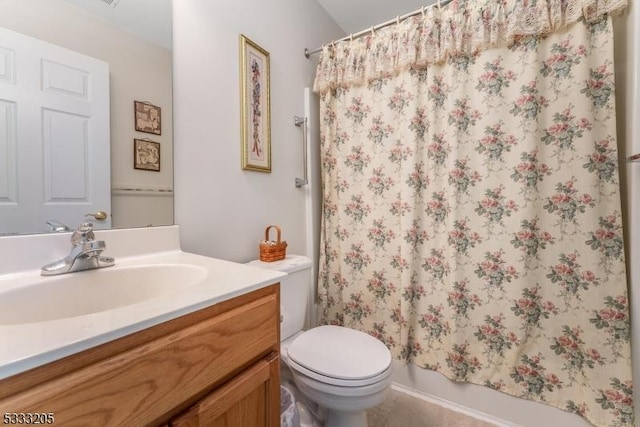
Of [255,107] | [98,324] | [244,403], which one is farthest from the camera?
[255,107]

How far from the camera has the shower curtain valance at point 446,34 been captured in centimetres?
109

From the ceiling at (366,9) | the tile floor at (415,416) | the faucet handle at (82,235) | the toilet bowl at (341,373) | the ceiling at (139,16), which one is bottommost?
the tile floor at (415,416)

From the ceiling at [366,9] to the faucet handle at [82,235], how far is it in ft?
A: 6.16

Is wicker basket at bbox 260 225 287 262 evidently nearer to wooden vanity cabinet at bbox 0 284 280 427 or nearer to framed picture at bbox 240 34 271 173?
framed picture at bbox 240 34 271 173

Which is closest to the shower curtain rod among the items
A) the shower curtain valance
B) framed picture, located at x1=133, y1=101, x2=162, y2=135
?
the shower curtain valance

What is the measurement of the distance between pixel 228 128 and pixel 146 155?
1.22ft

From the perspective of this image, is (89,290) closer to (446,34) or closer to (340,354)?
(340,354)

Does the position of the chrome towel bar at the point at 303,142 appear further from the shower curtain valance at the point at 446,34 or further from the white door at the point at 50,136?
the white door at the point at 50,136

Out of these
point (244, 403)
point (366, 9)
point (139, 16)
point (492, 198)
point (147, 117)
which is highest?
point (366, 9)

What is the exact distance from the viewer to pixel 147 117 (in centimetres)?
96

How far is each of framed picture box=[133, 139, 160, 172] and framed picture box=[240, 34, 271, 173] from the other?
371mm

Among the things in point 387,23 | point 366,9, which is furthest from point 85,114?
point 366,9

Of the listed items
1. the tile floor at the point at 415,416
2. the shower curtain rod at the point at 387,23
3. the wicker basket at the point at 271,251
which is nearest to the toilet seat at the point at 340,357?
the wicker basket at the point at 271,251

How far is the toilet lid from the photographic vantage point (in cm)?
95
